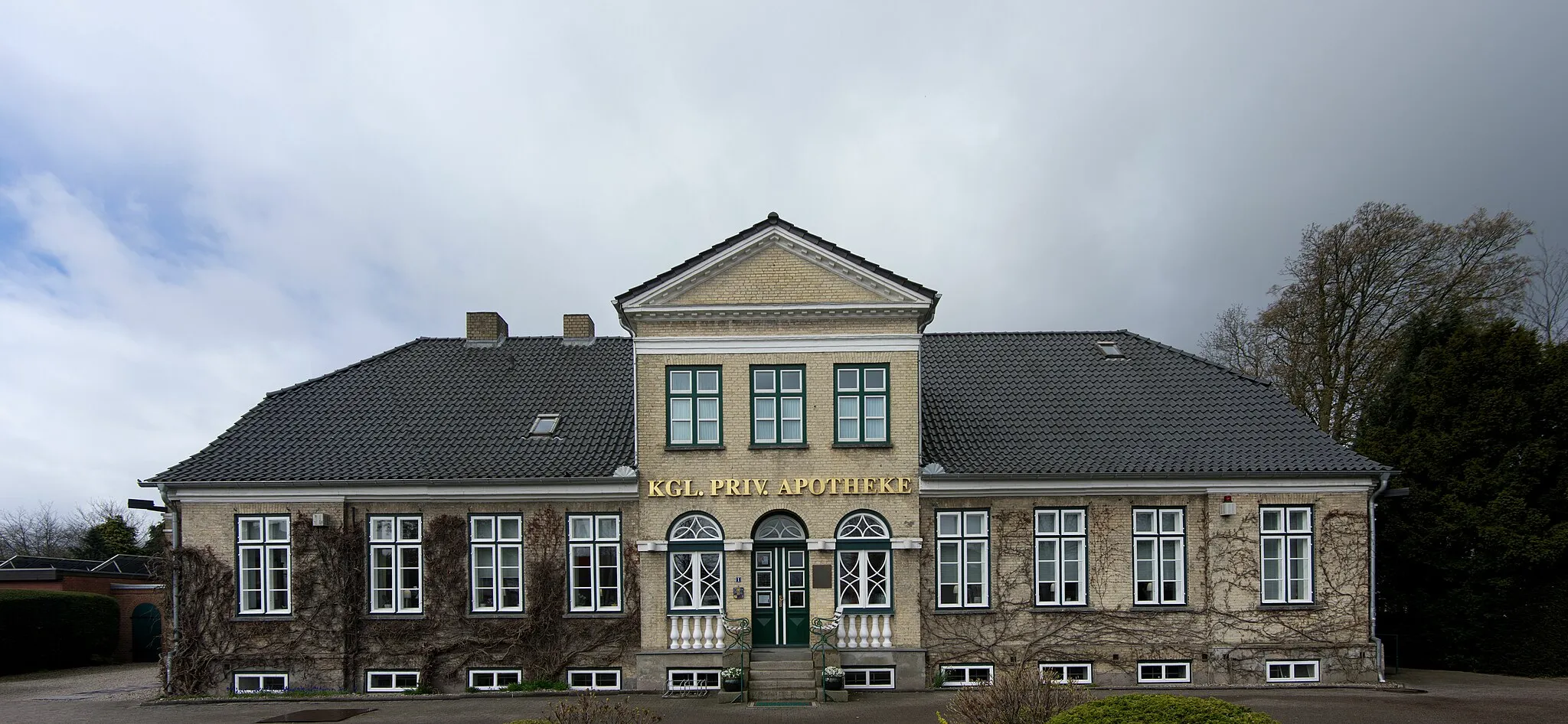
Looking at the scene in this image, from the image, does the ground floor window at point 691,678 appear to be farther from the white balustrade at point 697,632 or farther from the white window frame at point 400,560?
the white window frame at point 400,560

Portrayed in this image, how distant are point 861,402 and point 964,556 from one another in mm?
3392

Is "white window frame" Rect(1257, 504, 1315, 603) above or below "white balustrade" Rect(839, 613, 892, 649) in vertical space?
above

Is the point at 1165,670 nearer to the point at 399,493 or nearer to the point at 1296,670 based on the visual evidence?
the point at 1296,670

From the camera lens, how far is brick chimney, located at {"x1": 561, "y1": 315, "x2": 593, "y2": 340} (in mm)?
22578

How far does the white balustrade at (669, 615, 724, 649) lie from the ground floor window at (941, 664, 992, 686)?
4.05 m

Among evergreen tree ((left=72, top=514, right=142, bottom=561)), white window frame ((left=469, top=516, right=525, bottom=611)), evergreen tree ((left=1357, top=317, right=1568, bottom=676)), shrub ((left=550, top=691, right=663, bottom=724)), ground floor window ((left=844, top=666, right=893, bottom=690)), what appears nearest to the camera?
shrub ((left=550, top=691, right=663, bottom=724))

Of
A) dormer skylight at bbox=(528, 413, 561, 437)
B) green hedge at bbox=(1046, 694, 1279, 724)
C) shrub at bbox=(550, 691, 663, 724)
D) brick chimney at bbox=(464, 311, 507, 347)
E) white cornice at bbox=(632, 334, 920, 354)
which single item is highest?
brick chimney at bbox=(464, 311, 507, 347)

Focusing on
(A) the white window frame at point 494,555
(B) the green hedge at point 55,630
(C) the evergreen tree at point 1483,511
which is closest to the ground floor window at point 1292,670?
(C) the evergreen tree at point 1483,511

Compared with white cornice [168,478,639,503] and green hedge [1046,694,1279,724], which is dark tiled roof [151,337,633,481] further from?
green hedge [1046,694,1279,724]

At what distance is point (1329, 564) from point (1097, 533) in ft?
13.8

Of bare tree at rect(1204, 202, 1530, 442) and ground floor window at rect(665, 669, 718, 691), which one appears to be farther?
bare tree at rect(1204, 202, 1530, 442)

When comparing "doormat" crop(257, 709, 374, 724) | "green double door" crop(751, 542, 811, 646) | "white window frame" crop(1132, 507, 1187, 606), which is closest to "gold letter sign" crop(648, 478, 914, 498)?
"green double door" crop(751, 542, 811, 646)

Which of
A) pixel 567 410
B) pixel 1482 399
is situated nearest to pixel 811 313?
pixel 567 410

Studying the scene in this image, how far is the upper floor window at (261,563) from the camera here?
17.7 metres
